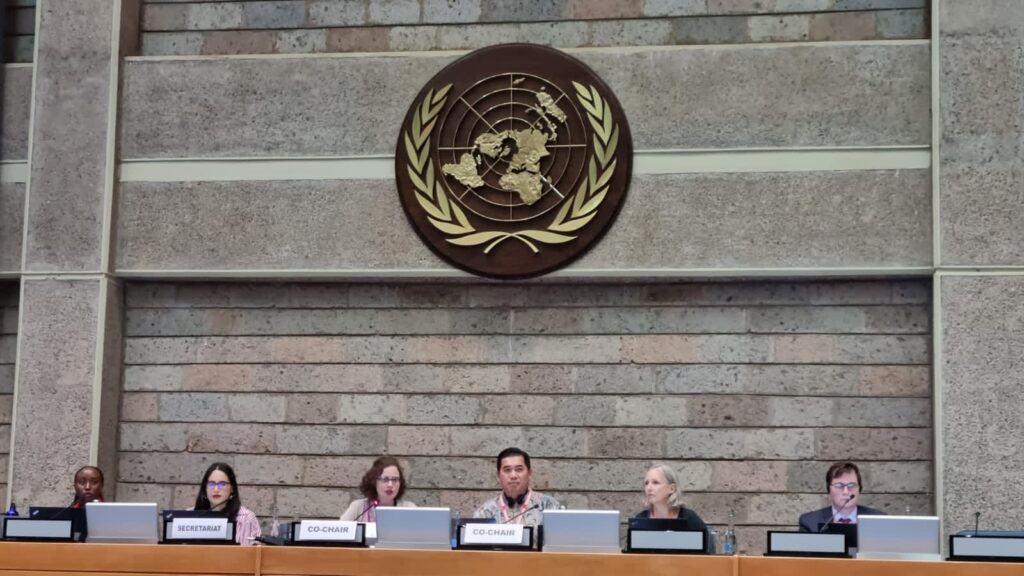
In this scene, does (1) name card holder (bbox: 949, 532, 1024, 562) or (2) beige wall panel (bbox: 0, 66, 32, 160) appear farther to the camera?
(2) beige wall panel (bbox: 0, 66, 32, 160)

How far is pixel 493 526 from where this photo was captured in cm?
630

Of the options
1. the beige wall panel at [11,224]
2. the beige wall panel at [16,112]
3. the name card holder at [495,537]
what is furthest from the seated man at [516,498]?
the beige wall panel at [16,112]

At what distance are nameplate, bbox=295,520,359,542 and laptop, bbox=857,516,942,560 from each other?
6.99 ft

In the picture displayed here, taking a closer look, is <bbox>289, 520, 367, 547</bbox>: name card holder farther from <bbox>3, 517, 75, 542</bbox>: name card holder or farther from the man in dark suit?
the man in dark suit

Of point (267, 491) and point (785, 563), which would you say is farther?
point (267, 491)

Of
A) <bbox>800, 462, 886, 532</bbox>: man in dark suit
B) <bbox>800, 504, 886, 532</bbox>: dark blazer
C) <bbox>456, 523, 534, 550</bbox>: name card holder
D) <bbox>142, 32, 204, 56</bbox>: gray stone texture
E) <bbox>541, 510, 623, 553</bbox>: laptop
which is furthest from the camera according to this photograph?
<bbox>142, 32, 204, 56</bbox>: gray stone texture

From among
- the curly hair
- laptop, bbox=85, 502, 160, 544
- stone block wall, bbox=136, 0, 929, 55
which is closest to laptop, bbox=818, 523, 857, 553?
the curly hair

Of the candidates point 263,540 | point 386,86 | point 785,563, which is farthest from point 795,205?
point 263,540

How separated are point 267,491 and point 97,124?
8.17 feet

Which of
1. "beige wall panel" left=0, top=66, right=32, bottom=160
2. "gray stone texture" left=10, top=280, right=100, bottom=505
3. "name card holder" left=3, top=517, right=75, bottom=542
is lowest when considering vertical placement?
"name card holder" left=3, top=517, right=75, bottom=542

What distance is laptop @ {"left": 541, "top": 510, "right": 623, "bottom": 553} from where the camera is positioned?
614 cm

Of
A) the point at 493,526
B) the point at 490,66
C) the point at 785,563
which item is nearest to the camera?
the point at 785,563

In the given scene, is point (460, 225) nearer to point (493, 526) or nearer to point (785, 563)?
point (493, 526)

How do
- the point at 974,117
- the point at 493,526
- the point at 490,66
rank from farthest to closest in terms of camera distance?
the point at 490,66 < the point at 974,117 < the point at 493,526
